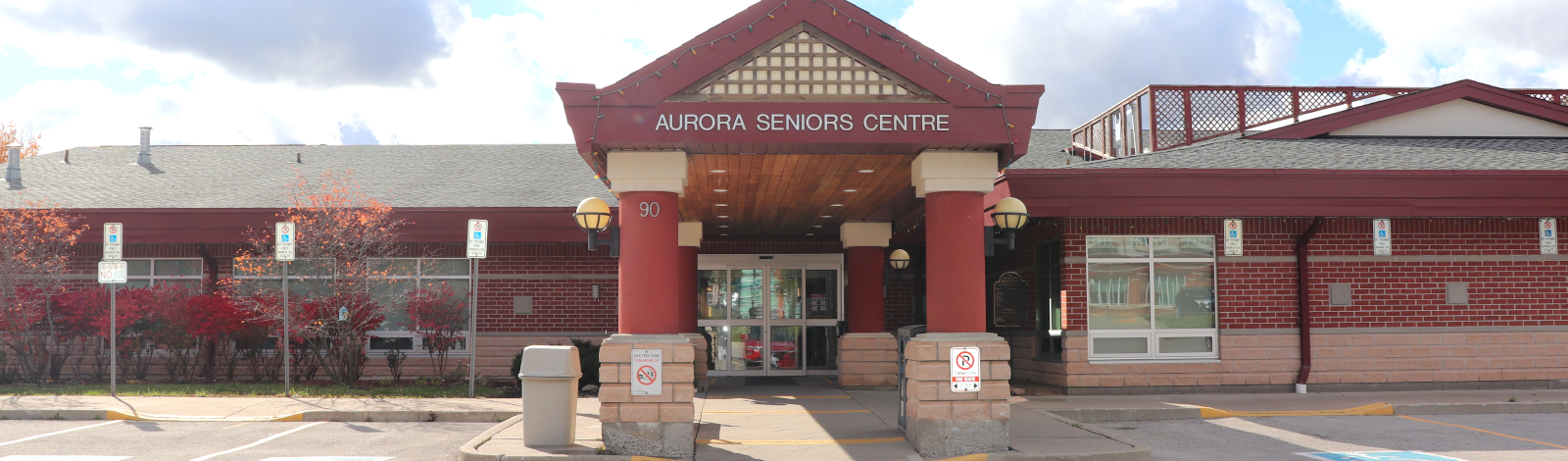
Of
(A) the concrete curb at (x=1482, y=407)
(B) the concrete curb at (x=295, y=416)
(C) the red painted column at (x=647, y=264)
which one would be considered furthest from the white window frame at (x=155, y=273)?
(A) the concrete curb at (x=1482, y=407)

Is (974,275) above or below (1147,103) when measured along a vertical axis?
below

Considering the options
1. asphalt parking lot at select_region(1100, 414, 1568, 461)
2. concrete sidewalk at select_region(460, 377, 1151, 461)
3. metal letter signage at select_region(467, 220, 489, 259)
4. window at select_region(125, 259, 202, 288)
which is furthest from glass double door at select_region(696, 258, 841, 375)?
window at select_region(125, 259, 202, 288)

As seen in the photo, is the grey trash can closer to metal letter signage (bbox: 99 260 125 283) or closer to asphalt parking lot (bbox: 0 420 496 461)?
asphalt parking lot (bbox: 0 420 496 461)

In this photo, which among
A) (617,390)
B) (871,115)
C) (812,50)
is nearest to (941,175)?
(871,115)

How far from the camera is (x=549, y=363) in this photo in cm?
960

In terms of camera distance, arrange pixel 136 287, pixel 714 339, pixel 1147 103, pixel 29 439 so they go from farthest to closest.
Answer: pixel 714 339
pixel 1147 103
pixel 136 287
pixel 29 439

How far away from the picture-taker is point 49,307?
51.5 ft

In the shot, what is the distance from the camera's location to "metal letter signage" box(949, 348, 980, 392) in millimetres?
9281

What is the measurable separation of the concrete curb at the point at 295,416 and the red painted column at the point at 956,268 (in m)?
5.62

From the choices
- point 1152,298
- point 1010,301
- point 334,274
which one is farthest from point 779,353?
point 334,274

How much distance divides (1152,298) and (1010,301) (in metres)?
2.63

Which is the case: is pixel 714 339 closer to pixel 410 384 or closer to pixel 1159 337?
pixel 410 384

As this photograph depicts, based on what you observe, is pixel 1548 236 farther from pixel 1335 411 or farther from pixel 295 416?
pixel 295 416

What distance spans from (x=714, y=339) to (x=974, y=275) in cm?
1062
